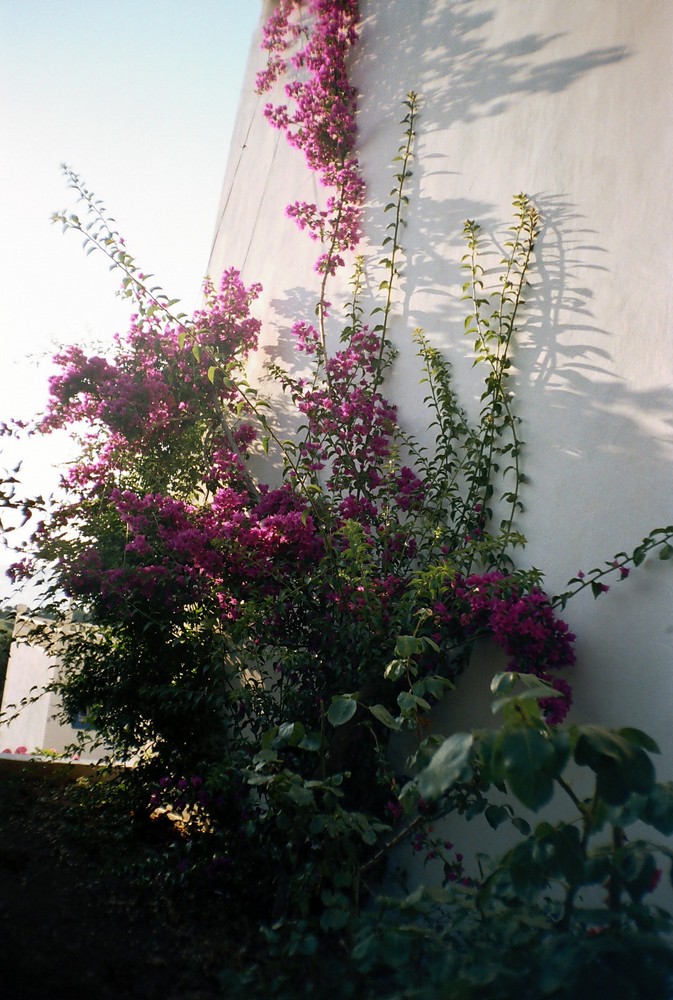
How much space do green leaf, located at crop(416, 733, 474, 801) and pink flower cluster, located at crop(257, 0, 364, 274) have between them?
2.83m

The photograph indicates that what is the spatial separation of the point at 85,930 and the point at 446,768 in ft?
4.96

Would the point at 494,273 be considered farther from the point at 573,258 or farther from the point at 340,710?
the point at 340,710

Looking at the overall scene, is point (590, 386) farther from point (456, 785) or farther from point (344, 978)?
point (344, 978)

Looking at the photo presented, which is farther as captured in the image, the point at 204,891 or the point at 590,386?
the point at 590,386

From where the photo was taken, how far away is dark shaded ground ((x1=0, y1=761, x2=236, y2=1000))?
5.50ft

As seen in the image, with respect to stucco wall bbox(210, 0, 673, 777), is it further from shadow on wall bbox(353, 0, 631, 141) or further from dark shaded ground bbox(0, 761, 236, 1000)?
dark shaded ground bbox(0, 761, 236, 1000)

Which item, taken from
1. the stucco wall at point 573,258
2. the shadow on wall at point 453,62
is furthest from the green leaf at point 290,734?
the shadow on wall at point 453,62

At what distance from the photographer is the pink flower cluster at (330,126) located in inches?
137

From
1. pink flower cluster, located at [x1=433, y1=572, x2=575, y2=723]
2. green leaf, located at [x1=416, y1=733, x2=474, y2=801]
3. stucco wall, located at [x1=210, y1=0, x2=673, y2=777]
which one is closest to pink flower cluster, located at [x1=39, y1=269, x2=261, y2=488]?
stucco wall, located at [x1=210, y1=0, x2=673, y2=777]

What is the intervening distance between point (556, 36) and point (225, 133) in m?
2.60

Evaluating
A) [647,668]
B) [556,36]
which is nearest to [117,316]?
[556,36]

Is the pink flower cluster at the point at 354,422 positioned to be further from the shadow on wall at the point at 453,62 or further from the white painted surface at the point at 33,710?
the white painted surface at the point at 33,710

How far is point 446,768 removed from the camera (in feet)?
2.97

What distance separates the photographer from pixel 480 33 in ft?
10.3
